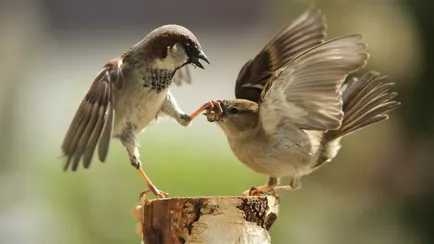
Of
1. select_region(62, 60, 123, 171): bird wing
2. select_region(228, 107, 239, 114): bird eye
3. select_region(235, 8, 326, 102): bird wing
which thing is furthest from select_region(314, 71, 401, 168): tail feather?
select_region(62, 60, 123, 171): bird wing

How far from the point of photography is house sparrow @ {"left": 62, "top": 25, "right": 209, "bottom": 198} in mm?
1188

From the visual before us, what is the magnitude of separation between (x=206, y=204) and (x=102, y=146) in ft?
0.56

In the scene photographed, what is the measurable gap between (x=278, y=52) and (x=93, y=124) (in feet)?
1.61

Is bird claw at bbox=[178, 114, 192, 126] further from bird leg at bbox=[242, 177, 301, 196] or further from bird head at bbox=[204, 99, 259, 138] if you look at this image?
bird leg at bbox=[242, 177, 301, 196]

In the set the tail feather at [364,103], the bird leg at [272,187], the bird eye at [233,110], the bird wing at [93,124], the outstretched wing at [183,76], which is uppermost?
the outstretched wing at [183,76]

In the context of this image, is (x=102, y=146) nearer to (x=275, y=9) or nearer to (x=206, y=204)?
(x=206, y=204)

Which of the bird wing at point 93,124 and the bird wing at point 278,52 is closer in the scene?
the bird wing at point 93,124

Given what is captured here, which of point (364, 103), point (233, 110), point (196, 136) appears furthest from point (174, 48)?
point (196, 136)

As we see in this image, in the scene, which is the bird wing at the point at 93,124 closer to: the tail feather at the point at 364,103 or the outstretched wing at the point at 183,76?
the outstretched wing at the point at 183,76

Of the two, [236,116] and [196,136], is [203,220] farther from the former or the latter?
[196,136]

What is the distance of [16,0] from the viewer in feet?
11.4

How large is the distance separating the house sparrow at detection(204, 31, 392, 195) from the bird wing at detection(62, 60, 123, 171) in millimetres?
255

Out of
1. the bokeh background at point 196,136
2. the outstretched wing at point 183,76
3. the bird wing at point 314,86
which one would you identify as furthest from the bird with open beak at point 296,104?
the bokeh background at point 196,136

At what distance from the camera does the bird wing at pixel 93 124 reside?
110cm
